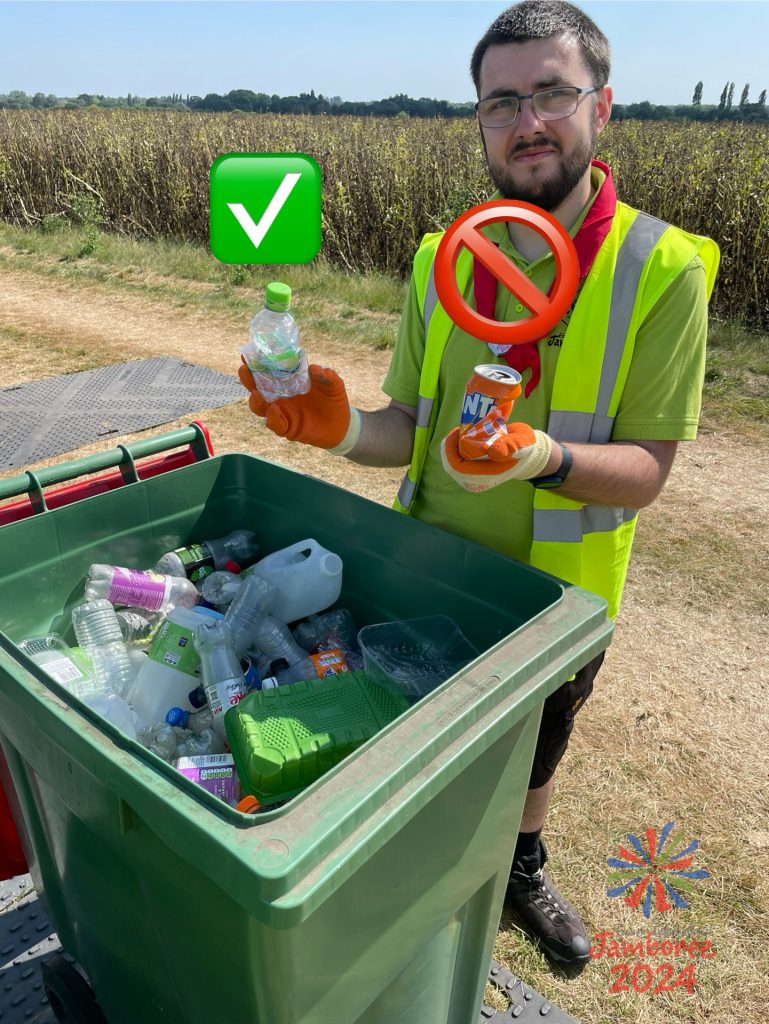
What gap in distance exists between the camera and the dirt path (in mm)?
2447

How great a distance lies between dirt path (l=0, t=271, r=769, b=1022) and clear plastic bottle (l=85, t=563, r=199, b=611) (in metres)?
1.43

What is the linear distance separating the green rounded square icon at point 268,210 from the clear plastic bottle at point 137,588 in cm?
835

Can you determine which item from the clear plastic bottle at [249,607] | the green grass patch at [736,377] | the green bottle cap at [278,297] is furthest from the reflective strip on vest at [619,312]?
the green grass patch at [736,377]

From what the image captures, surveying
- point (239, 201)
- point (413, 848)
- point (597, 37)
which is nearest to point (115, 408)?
point (597, 37)

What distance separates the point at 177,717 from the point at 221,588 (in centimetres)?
44

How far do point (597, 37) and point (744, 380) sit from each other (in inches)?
212

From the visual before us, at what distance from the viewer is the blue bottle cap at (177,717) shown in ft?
5.32

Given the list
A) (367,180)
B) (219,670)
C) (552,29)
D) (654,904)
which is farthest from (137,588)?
(367,180)

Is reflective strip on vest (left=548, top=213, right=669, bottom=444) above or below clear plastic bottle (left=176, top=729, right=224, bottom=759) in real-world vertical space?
above

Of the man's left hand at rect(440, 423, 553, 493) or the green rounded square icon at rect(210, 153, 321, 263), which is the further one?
the green rounded square icon at rect(210, 153, 321, 263)

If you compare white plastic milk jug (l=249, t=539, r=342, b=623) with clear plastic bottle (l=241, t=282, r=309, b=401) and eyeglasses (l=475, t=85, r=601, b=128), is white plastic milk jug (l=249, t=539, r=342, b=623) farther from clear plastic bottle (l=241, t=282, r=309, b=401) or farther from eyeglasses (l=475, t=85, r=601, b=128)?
eyeglasses (l=475, t=85, r=601, b=128)

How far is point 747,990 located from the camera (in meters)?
2.25

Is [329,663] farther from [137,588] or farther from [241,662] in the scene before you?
[137,588]

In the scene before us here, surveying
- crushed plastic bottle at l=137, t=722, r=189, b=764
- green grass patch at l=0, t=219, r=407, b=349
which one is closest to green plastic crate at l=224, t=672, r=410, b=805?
crushed plastic bottle at l=137, t=722, r=189, b=764
